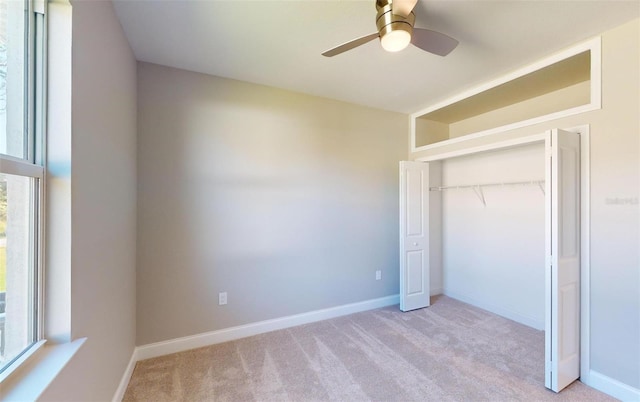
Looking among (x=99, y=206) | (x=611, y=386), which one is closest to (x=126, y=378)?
(x=99, y=206)

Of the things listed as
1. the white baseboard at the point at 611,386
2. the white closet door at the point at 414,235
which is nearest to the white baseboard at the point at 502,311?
the white closet door at the point at 414,235

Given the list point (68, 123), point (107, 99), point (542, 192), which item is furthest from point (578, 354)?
point (107, 99)

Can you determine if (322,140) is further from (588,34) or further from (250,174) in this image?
(588,34)

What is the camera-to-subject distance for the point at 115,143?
1.75 meters

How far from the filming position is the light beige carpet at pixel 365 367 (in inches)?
75.5

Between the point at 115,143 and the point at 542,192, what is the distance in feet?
12.9

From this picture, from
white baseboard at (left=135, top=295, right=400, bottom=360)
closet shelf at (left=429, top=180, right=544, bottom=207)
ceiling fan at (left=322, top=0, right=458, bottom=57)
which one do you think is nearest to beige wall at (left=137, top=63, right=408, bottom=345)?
white baseboard at (left=135, top=295, right=400, bottom=360)

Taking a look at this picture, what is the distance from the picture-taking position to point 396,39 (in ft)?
4.99

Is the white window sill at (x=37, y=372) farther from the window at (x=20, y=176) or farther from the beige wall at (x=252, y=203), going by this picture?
the beige wall at (x=252, y=203)

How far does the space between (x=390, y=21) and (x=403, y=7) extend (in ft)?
0.32

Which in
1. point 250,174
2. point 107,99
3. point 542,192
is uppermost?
point 107,99

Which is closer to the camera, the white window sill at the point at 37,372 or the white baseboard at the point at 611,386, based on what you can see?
the white window sill at the point at 37,372

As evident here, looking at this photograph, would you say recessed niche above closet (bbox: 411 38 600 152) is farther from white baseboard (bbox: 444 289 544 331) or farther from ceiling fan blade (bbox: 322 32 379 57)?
white baseboard (bbox: 444 289 544 331)

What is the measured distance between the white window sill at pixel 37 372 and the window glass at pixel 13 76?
0.80 metres
